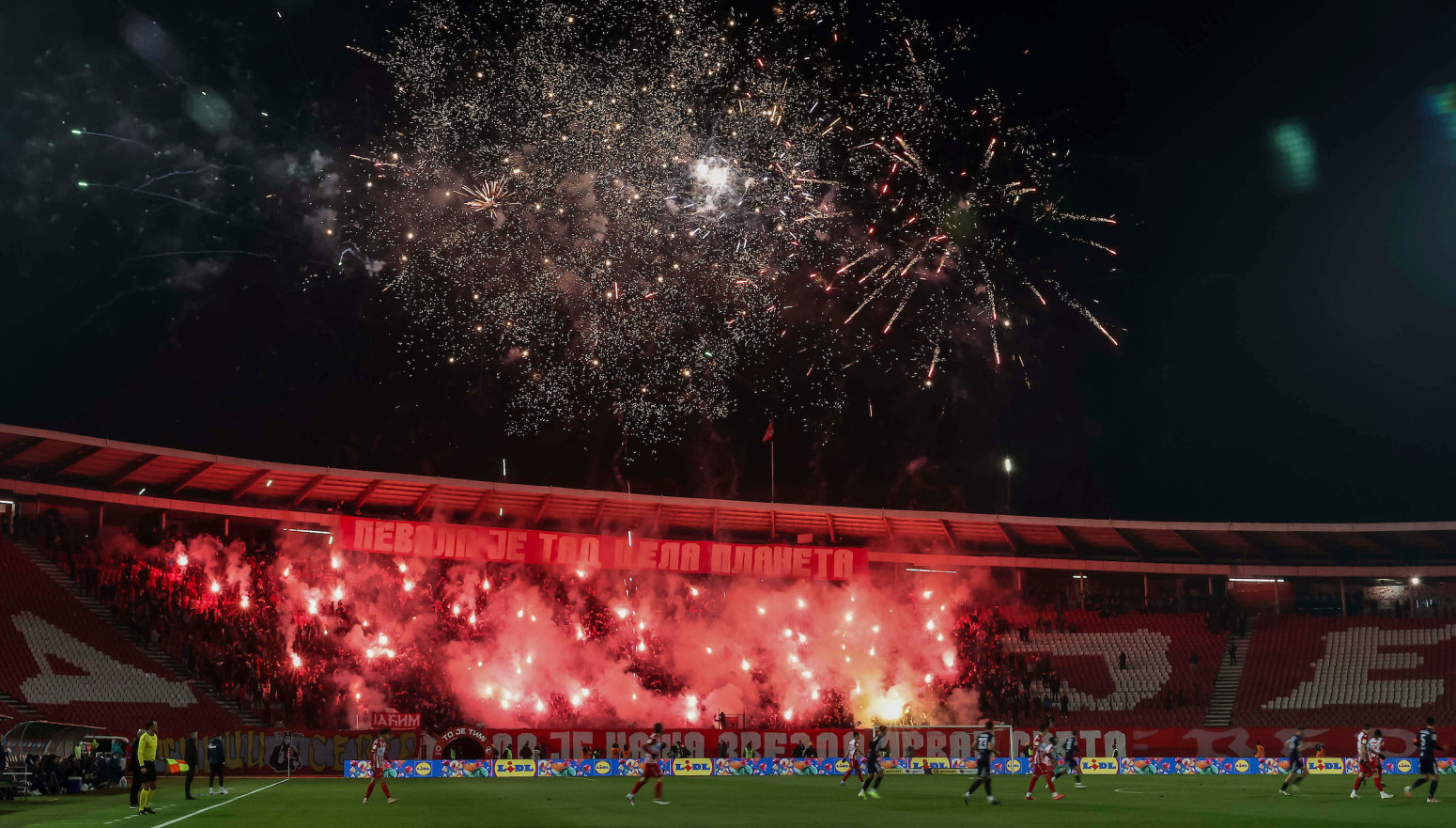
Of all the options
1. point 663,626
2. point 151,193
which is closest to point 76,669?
point 663,626

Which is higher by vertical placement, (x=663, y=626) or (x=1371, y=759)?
(x=663, y=626)

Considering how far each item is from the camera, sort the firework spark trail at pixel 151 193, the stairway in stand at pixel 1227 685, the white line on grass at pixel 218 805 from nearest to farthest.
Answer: the white line on grass at pixel 218 805 < the stairway in stand at pixel 1227 685 < the firework spark trail at pixel 151 193

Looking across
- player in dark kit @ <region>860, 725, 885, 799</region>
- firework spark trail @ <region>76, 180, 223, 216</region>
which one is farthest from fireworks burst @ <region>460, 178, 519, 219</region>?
firework spark trail @ <region>76, 180, 223, 216</region>

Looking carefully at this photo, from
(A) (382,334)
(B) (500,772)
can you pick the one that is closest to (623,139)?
(B) (500,772)

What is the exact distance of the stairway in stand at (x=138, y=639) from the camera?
4603cm

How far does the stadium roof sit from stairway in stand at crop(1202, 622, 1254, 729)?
13.1 ft

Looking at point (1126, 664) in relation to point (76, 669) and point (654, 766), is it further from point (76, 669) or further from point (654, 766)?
point (76, 669)

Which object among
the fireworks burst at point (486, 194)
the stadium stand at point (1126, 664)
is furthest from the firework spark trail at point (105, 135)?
the stadium stand at point (1126, 664)

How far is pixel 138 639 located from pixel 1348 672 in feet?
177

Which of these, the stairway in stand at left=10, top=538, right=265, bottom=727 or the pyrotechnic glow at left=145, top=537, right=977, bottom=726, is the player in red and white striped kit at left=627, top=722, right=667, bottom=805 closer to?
the stairway in stand at left=10, top=538, right=265, bottom=727

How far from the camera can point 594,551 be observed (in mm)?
53750

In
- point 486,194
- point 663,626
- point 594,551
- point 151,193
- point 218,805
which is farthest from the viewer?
point 151,193

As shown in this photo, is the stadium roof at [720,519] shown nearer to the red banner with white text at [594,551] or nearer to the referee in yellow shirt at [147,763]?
the red banner with white text at [594,551]

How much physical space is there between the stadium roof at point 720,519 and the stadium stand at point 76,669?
436 cm
